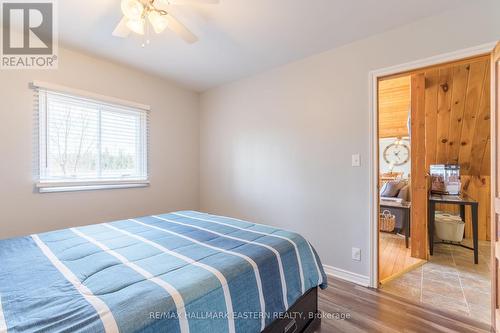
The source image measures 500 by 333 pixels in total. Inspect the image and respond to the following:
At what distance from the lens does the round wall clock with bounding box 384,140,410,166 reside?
5.61 m

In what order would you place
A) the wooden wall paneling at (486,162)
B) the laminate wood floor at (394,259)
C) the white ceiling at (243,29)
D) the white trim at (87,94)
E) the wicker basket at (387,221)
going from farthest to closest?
1. the wicker basket at (387,221)
2. the wooden wall paneling at (486,162)
3. the laminate wood floor at (394,259)
4. the white trim at (87,94)
5. the white ceiling at (243,29)

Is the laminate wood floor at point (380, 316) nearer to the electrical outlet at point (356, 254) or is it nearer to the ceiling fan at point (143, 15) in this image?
the electrical outlet at point (356, 254)

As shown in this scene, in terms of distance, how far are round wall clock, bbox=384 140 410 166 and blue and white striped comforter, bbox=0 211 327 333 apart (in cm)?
517

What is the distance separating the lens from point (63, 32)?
2.15 metres

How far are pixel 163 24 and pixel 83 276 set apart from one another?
1.54 meters

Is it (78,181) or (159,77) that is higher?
(159,77)

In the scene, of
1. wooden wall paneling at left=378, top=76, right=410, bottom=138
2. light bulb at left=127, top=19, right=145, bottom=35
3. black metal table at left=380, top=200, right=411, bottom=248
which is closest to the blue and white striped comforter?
light bulb at left=127, top=19, right=145, bottom=35

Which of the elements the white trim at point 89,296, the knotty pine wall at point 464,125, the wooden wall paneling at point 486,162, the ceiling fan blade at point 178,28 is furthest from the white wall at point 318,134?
the wooden wall paneling at point 486,162

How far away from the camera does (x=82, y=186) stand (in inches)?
100

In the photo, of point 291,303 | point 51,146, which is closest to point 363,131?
point 291,303

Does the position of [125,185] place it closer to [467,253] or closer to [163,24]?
[163,24]

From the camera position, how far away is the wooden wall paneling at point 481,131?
2.78 metres

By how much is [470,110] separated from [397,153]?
2826 mm

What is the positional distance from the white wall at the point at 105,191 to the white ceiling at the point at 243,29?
0.85ft
